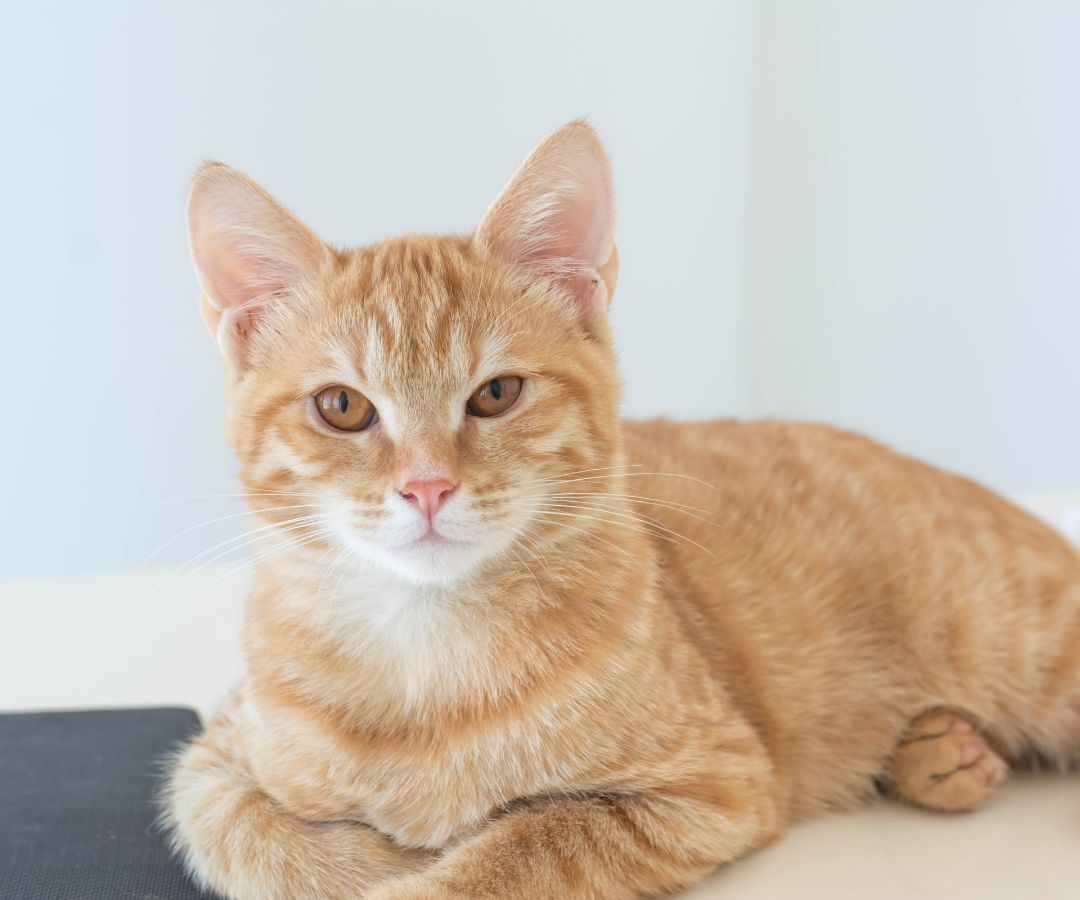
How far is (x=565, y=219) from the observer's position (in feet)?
5.50

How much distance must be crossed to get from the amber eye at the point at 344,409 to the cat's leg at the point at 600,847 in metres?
0.55

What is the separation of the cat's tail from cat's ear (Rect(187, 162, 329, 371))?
0.62 meters

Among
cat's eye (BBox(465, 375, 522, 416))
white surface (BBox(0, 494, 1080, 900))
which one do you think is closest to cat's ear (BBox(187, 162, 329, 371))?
cat's eye (BBox(465, 375, 522, 416))

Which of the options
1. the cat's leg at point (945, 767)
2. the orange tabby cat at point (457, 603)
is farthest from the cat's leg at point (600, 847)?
the cat's leg at point (945, 767)

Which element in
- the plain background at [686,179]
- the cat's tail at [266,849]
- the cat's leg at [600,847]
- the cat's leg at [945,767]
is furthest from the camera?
the plain background at [686,179]

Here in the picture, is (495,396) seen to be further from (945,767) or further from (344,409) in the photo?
(945,767)

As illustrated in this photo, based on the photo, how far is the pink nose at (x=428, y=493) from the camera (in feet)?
4.60

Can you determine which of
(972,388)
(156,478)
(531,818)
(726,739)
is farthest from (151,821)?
(972,388)

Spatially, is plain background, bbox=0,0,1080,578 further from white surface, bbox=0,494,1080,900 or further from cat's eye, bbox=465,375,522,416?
cat's eye, bbox=465,375,522,416

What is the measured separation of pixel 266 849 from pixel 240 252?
0.84 meters

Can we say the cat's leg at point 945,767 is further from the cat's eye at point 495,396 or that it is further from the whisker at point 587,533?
the cat's eye at point 495,396

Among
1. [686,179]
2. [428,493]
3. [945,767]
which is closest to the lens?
[428,493]

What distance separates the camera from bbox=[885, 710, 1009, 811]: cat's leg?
184 cm

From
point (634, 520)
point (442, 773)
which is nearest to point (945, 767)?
point (634, 520)
